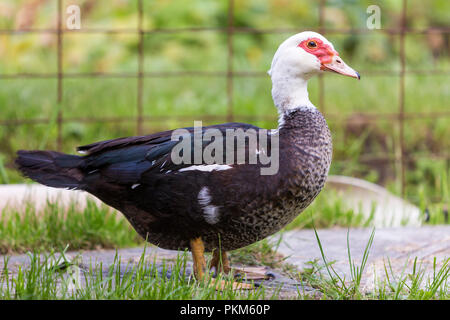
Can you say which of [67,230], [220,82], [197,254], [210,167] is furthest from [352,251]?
[220,82]

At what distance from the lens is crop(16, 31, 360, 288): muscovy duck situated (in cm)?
285

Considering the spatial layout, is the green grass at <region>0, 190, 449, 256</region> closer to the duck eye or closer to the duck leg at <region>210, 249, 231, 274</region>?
the duck leg at <region>210, 249, 231, 274</region>

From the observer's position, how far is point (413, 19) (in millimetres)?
8594

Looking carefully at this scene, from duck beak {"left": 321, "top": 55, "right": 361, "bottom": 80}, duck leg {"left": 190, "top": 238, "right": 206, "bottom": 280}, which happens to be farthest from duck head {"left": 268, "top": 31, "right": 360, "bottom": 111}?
duck leg {"left": 190, "top": 238, "right": 206, "bottom": 280}

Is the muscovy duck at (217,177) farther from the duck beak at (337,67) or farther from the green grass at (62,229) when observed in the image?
the green grass at (62,229)

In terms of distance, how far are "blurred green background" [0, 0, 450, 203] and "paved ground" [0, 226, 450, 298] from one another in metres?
0.79

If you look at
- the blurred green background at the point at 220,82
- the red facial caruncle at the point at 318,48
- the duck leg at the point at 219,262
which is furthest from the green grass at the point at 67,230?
the blurred green background at the point at 220,82

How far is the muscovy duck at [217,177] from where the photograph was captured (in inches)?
112

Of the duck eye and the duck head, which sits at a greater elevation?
the duck eye

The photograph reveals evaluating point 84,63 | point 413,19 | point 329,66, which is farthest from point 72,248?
point 413,19

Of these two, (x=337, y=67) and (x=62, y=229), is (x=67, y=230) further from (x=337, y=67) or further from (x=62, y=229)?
(x=337, y=67)

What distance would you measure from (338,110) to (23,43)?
10.5 feet

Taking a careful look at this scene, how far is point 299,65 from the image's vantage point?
3.03m

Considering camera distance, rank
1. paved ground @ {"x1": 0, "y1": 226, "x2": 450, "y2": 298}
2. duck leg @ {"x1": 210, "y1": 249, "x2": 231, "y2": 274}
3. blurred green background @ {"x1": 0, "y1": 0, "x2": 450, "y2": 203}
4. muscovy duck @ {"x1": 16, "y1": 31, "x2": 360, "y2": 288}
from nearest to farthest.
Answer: muscovy duck @ {"x1": 16, "y1": 31, "x2": 360, "y2": 288}
duck leg @ {"x1": 210, "y1": 249, "x2": 231, "y2": 274}
paved ground @ {"x1": 0, "y1": 226, "x2": 450, "y2": 298}
blurred green background @ {"x1": 0, "y1": 0, "x2": 450, "y2": 203}
